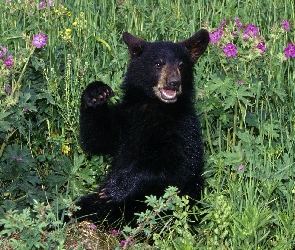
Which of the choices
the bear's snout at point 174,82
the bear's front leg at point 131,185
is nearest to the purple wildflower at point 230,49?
the bear's snout at point 174,82

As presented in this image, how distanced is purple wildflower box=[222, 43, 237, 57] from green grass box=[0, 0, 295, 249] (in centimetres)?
5

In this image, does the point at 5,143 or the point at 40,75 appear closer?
the point at 5,143

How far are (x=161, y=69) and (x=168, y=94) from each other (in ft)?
0.74

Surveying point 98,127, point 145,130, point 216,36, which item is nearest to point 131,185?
point 145,130

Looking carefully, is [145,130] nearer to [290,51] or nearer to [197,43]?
[197,43]

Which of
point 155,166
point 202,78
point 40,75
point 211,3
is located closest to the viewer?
point 155,166

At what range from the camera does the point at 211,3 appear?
804cm

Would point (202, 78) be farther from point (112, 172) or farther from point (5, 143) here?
point (5, 143)

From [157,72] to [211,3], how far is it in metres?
2.24

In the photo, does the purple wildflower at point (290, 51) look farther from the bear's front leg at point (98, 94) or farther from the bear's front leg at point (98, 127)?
the bear's front leg at point (98, 94)

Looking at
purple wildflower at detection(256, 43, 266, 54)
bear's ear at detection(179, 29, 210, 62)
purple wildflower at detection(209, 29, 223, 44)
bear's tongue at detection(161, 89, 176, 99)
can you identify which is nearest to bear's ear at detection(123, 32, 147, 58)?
bear's ear at detection(179, 29, 210, 62)

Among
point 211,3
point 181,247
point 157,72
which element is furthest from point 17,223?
point 211,3

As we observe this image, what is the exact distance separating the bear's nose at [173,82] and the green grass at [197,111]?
506 millimetres

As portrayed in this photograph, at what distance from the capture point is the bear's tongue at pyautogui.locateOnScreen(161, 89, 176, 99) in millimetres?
5867
